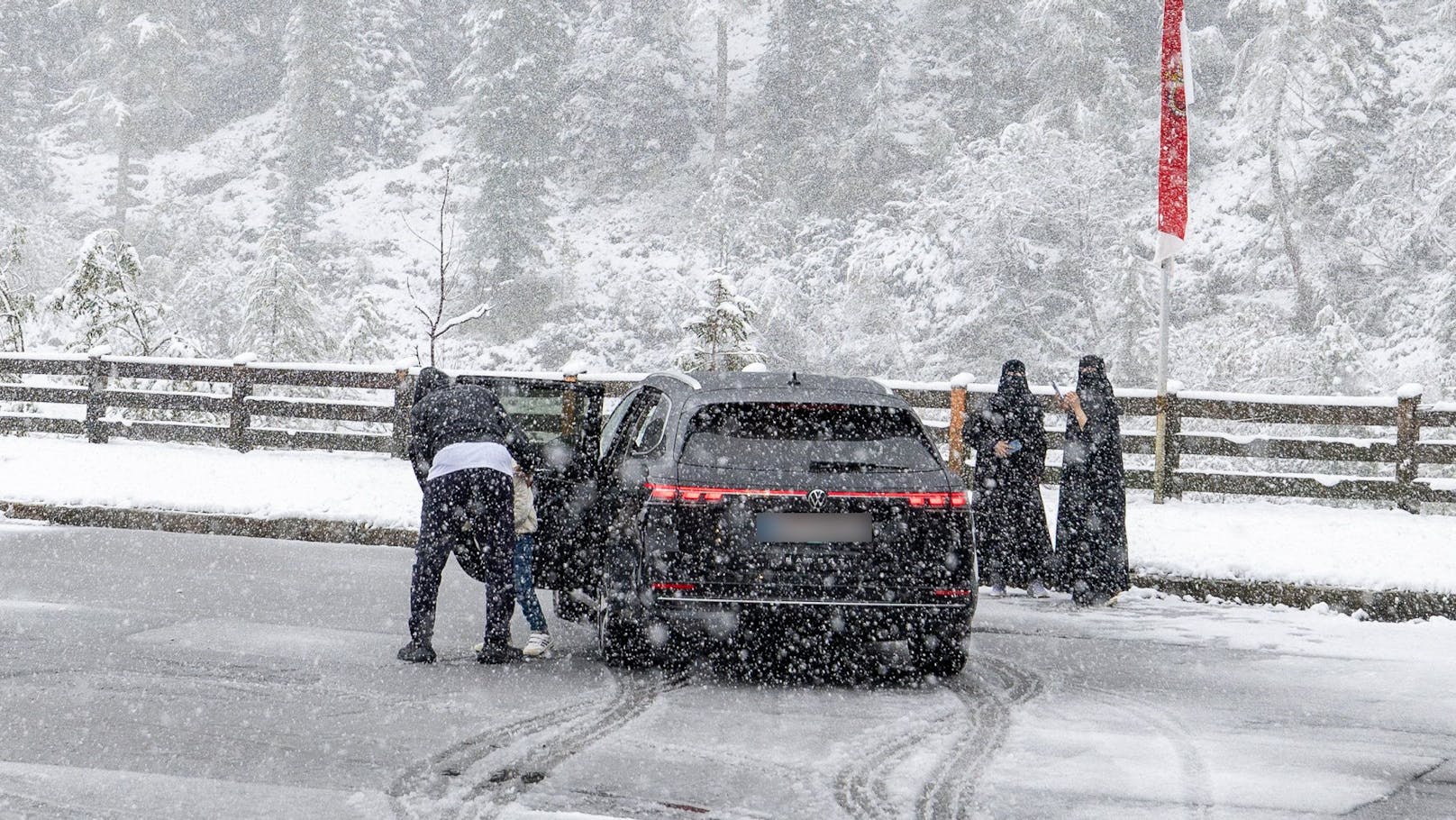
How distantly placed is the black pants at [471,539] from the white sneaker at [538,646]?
9.3 inches

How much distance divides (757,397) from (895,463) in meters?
0.74

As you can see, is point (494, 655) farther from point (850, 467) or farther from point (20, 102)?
point (20, 102)

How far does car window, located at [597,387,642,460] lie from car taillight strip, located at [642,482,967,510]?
1.46 metres

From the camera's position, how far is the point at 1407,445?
1402 cm

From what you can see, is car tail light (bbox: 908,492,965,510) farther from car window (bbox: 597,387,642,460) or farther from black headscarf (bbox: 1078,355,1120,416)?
black headscarf (bbox: 1078,355,1120,416)

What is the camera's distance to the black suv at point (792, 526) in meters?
6.71

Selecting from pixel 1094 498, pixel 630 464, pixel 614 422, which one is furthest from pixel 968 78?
pixel 630 464

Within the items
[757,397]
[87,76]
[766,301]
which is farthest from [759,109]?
[757,397]

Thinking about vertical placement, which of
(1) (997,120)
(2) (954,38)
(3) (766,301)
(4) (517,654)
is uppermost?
(2) (954,38)

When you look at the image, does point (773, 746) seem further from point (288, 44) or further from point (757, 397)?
point (288, 44)

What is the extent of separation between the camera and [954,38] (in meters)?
54.6

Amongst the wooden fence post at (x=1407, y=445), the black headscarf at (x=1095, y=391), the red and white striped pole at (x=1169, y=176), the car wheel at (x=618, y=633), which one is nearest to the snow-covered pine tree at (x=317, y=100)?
the red and white striped pole at (x=1169, y=176)

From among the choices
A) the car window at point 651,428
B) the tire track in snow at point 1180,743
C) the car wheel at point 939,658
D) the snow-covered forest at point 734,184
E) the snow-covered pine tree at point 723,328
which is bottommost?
the tire track in snow at point 1180,743

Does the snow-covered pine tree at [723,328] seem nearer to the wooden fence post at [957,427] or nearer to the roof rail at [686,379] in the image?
the wooden fence post at [957,427]
